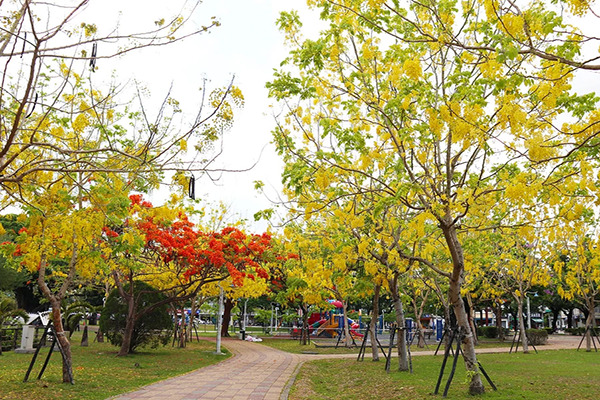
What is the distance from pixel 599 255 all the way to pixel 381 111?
1219 centimetres

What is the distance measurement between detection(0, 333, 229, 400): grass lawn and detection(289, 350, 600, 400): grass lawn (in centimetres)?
304

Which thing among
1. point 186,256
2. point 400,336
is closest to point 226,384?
point 400,336

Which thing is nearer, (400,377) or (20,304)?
(400,377)

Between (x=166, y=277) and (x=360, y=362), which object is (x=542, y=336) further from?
(x=166, y=277)

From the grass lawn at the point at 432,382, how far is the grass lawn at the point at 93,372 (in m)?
3.04

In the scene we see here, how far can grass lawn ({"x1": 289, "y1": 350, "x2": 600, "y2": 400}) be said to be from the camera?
7840 millimetres

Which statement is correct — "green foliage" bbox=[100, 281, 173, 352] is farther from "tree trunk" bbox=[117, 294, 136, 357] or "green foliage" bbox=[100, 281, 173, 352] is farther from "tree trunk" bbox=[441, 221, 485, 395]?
"tree trunk" bbox=[441, 221, 485, 395]

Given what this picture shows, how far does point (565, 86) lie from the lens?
548 cm

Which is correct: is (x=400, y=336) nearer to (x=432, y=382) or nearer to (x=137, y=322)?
(x=432, y=382)

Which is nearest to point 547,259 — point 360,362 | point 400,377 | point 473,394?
point 360,362

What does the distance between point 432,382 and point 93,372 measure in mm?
6806

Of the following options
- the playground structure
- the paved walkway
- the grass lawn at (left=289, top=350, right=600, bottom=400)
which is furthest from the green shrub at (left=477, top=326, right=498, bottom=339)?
the paved walkway

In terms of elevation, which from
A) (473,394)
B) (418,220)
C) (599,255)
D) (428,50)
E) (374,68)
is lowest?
(473,394)

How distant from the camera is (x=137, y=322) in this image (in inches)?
570
